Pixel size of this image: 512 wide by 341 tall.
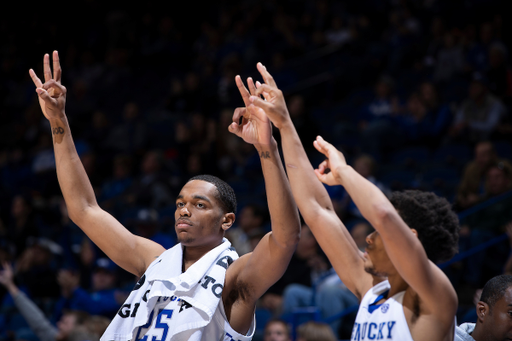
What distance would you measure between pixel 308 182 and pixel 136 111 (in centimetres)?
761

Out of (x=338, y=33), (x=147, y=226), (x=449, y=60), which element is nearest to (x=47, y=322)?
(x=147, y=226)

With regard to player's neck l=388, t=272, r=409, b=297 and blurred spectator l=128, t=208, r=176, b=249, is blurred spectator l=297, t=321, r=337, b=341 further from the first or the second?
blurred spectator l=128, t=208, r=176, b=249

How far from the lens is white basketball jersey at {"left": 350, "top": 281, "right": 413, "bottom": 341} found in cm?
198

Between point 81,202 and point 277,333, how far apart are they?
2.02m

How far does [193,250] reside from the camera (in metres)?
2.73

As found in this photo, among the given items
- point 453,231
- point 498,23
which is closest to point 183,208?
point 453,231

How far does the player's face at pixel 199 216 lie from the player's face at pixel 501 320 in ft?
4.10

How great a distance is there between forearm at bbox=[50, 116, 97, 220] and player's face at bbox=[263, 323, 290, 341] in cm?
196

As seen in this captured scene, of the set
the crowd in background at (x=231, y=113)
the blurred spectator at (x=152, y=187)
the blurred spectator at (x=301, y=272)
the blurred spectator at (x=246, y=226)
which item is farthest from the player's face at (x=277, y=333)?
the blurred spectator at (x=152, y=187)

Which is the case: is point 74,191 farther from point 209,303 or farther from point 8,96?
point 8,96

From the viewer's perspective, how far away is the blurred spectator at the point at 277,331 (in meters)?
4.24

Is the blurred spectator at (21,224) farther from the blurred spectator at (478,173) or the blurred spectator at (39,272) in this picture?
the blurred spectator at (478,173)

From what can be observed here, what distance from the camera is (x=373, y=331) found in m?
2.06

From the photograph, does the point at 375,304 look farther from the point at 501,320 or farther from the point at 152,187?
the point at 152,187
